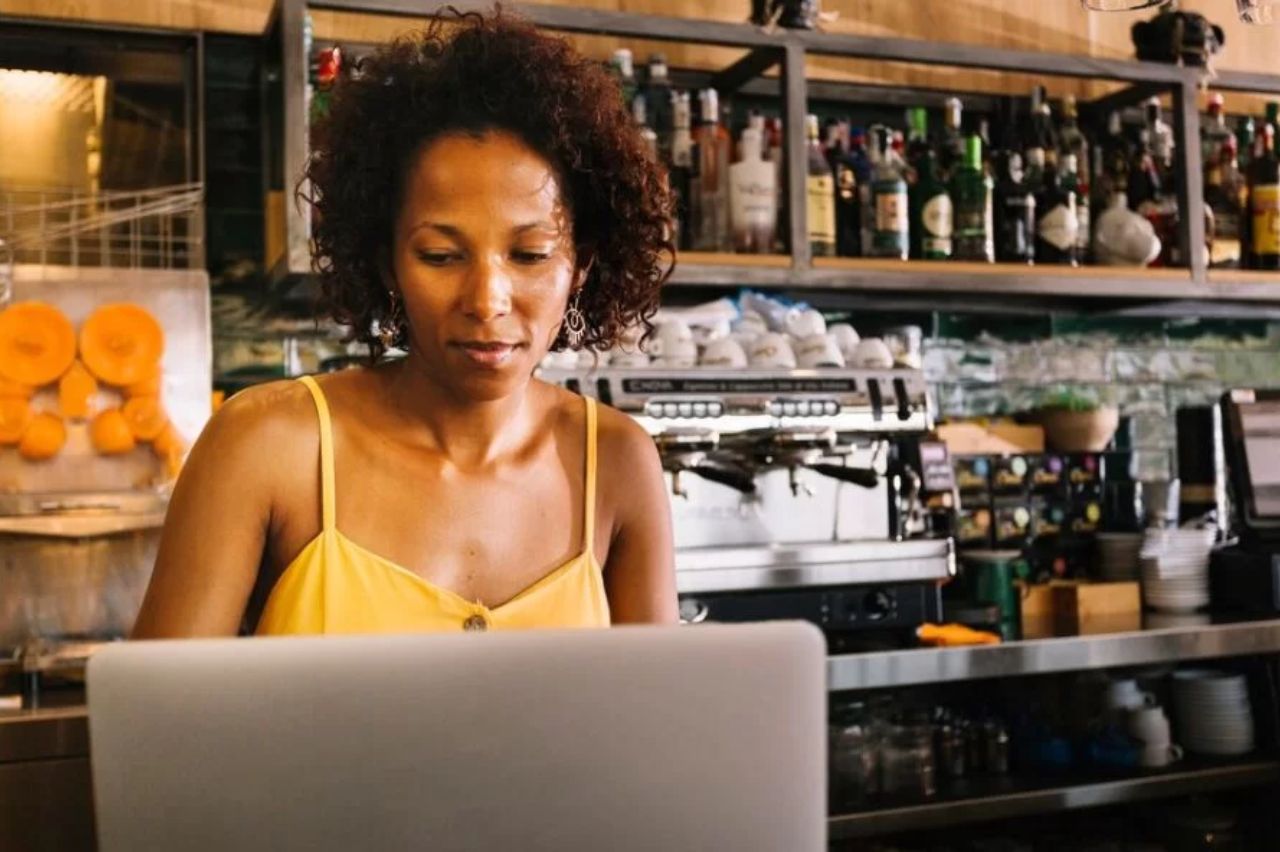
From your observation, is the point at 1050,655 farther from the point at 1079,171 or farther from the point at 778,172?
the point at 1079,171

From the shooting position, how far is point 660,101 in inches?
111

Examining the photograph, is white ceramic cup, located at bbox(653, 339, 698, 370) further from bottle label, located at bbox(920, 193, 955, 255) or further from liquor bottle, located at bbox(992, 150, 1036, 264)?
liquor bottle, located at bbox(992, 150, 1036, 264)

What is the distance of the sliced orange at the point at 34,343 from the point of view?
231cm

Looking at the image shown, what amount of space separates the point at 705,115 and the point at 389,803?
90.2 inches

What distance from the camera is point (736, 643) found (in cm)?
65

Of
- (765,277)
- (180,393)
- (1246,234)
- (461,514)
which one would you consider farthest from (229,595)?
(1246,234)

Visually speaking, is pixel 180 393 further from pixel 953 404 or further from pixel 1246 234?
pixel 1246 234

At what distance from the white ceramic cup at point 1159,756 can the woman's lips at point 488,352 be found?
205 centimetres

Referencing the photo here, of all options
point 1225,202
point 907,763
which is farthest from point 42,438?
point 1225,202

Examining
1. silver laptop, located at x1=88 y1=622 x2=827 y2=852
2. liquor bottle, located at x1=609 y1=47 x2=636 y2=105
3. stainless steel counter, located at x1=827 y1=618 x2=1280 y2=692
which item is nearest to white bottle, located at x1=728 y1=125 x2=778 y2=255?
liquor bottle, located at x1=609 y1=47 x2=636 y2=105

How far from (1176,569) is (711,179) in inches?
50.7

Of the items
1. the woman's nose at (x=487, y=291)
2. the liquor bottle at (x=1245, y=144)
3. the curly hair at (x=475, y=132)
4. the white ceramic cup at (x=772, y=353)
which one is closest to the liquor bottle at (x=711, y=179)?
the white ceramic cup at (x=772, y=353)

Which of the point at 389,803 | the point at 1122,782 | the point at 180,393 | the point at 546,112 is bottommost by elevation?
the point at 1122,782

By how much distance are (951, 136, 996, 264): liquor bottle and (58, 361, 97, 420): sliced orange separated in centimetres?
172
